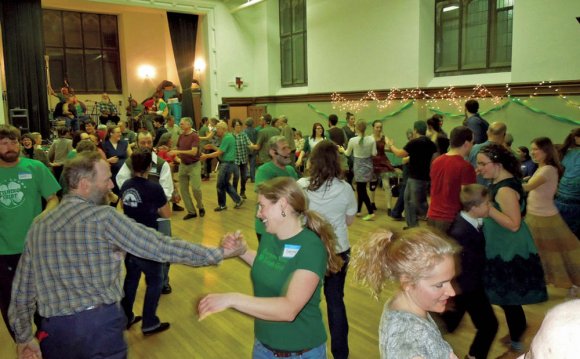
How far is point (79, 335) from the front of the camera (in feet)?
6.21

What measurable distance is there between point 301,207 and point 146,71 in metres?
17.0

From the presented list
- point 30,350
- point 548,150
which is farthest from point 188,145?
point 30,350

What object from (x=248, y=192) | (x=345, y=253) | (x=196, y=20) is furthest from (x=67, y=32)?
(x=345, y=253)

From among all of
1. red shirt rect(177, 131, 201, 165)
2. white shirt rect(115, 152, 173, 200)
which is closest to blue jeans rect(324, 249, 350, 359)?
white shirt rect(115, 152, 173, 200)

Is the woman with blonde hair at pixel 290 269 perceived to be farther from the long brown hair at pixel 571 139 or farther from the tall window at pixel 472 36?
the tall window at pixel 472 36

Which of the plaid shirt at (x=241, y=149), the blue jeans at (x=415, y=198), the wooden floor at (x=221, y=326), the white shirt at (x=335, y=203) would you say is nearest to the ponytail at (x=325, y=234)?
the white shirt at (x=335, y=203)

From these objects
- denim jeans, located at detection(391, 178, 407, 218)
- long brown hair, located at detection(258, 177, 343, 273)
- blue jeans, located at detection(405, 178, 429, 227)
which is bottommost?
denim jeans, located at detection(391, 178, 407, 218)

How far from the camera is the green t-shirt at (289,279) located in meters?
1.74

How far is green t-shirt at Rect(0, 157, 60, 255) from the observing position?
300 cm

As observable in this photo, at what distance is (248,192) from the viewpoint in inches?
378

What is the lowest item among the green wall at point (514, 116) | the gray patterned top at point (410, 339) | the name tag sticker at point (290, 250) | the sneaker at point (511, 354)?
the sneaker at point (511, 354)

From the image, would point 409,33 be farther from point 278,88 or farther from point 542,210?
point 542,210

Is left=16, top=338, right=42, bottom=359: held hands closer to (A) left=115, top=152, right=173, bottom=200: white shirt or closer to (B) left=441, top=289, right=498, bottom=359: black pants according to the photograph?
(B) left=441, top=289, right=498, bottom=359: black pants

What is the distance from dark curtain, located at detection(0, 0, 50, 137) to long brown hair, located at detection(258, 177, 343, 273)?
11.9 meters
